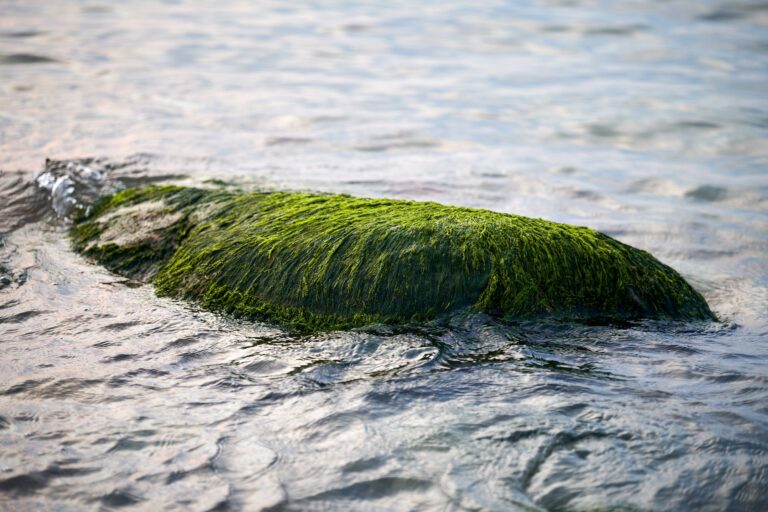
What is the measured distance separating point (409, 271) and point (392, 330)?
404mm

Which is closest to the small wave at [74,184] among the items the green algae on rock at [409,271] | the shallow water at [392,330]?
the shallow water at [392,330]

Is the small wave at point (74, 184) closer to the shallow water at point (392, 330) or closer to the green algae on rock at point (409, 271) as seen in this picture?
the shallow water at point (392, 330)

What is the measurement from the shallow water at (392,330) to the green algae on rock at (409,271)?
0.64ft

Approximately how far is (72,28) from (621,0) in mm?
13464

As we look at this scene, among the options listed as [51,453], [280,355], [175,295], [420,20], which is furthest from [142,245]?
[420,20]

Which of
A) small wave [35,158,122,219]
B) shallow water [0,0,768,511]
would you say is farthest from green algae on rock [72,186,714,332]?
small wave [35,158,122,219]

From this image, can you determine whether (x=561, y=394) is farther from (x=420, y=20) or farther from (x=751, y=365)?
(x=420, y=20)

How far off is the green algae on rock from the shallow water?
194 mm

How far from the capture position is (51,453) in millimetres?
3826

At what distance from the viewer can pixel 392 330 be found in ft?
16.3

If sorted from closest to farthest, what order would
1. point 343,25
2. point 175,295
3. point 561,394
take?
point 561,394 < point 175,295 < point 343,25

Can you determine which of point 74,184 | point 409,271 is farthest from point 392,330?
point 74,184

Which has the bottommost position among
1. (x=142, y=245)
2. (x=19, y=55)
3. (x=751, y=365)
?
(x=751, y=365)

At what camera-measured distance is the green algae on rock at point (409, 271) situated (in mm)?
5074
